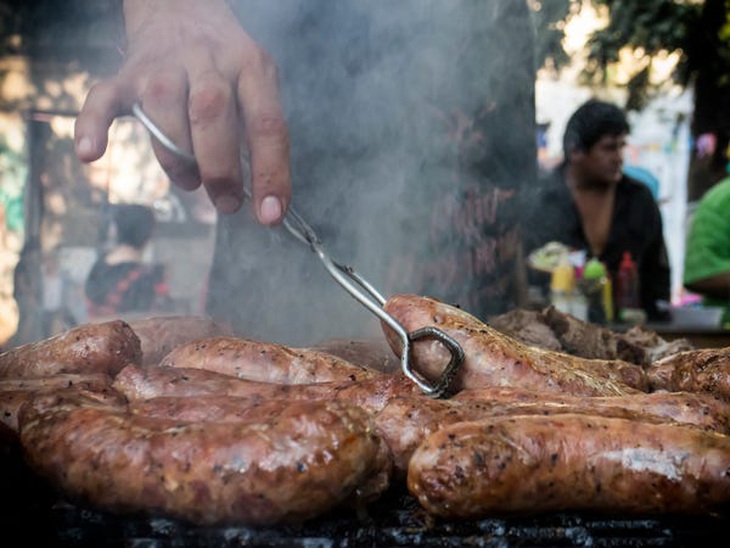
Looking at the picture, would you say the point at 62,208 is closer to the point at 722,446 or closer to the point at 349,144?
the point at 349,144

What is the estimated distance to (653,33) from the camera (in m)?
8.95

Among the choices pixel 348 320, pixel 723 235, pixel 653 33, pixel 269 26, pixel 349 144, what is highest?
pixel 653 33

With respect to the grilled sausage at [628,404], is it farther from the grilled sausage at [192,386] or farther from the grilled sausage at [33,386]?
the grilled sausage at [33,386]

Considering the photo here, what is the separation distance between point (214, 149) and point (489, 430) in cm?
145

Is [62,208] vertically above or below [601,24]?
below

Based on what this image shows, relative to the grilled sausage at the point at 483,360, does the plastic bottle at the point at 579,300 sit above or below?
below

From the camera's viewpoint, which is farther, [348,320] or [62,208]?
[62,208]

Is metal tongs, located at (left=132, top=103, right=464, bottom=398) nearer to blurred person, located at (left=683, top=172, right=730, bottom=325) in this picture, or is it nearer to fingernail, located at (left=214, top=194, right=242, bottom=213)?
fingernail, located at (left=214, top=194, right=242, bottom=213)

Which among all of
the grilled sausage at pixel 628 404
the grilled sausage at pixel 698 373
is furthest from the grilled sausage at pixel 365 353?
the grilled sausage at pixel 698 373

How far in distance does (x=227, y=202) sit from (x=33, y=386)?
976 mm

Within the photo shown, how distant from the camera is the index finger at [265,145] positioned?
258 centimetres

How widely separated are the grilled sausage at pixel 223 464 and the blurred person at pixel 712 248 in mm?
6257

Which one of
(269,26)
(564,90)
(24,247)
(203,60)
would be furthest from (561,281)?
(564,90)

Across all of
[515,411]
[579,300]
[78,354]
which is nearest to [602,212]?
[579,300]
